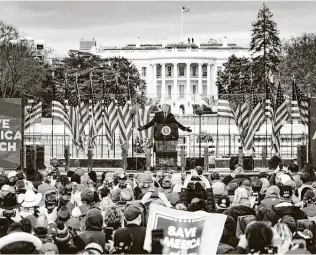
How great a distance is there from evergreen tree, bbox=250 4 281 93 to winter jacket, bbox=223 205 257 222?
83062 mm

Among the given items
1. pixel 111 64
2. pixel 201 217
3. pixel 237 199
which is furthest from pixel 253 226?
pixel 111 64

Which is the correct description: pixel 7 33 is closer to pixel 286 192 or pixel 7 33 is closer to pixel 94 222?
pixel 286 192

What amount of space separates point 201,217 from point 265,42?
90134mm

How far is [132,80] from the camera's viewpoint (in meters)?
108

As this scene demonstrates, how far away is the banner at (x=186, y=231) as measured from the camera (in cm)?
929

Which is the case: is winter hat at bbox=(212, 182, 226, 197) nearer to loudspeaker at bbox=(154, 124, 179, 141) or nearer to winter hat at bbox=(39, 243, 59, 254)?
winter hat at bbox=(39, 243, 59, 254)

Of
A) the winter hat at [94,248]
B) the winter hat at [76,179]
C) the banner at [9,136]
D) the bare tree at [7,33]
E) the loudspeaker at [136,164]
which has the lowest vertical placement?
the loudspeaker at [136,164]

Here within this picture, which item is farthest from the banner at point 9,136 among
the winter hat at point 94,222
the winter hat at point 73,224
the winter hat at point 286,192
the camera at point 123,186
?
the winter hat at point 94,222

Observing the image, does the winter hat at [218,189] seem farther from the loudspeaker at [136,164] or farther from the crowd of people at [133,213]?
the loudspeaker at [136,164]

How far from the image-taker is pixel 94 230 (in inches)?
437

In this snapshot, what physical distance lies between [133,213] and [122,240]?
0.79m

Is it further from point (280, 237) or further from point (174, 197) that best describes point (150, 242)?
point (174, 197)

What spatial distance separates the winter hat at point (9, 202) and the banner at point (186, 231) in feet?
15.5

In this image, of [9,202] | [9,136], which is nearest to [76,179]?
[9,202]
